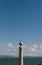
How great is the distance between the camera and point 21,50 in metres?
19.1

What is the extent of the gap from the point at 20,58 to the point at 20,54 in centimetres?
33

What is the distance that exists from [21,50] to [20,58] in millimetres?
681

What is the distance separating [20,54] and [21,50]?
353 mm

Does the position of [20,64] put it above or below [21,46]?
below

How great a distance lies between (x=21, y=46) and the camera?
19281 millimetres

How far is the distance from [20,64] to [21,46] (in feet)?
5.02

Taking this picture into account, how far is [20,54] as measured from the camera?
62.3ft

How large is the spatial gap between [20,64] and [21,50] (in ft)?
3.86

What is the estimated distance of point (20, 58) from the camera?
18.9m

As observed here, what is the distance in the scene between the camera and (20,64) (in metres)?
19.0

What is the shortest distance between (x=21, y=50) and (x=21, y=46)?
0.38 meters

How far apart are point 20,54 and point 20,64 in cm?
84

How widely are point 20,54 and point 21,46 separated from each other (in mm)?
725
